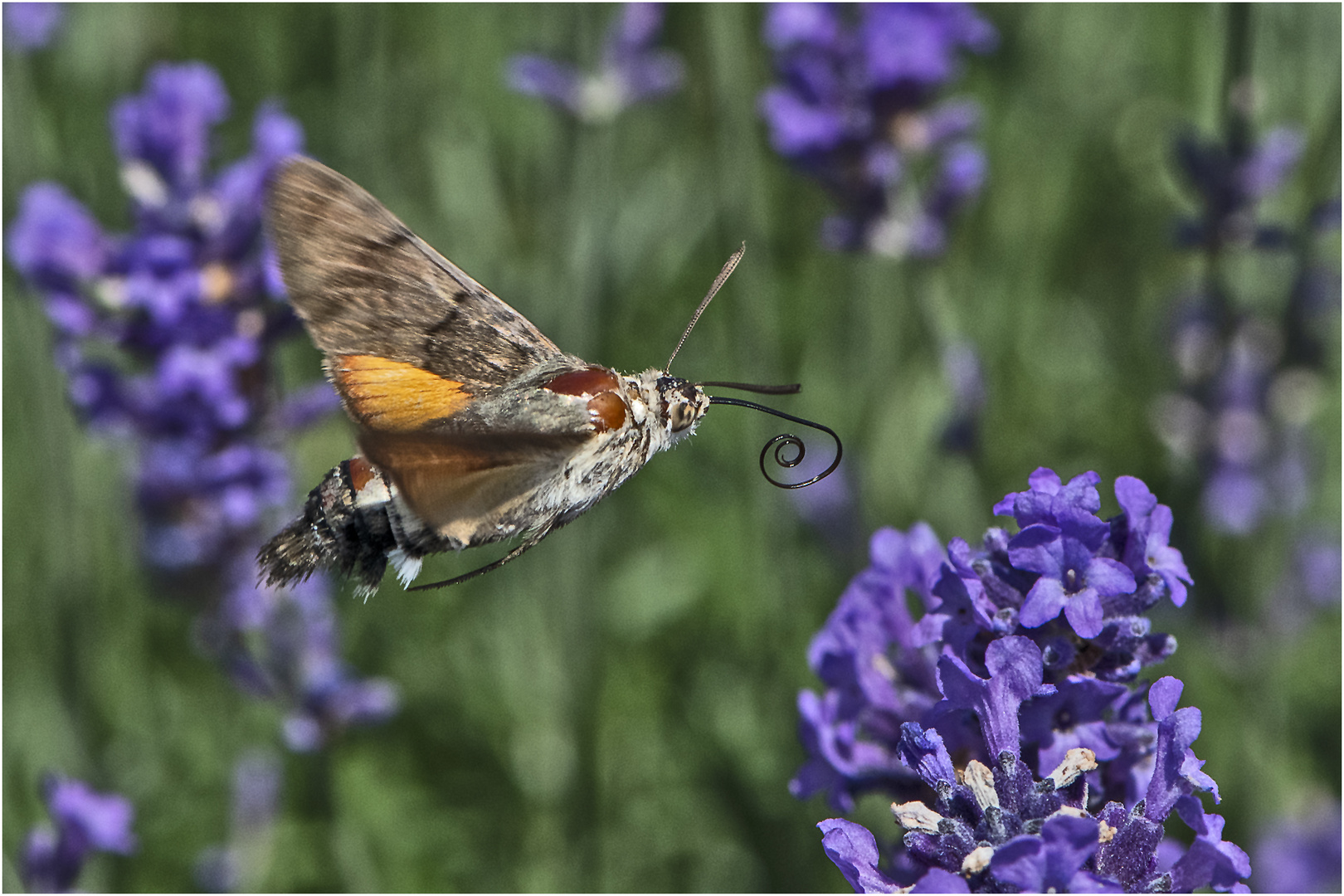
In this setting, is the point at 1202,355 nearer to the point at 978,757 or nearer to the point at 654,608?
the point at 654,608

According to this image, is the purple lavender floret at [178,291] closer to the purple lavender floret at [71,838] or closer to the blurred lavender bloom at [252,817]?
the purple lavender floret at [71,838]

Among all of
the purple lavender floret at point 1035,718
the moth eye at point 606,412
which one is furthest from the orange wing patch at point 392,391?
the purple lavender floret at point 1035,718

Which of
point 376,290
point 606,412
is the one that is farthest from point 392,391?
point 606,412

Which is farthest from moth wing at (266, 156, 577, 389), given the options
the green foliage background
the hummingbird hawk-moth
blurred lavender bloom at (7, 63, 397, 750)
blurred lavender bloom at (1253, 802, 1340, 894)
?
blurred lavender bloom at (1253, 802, 1340, 894)

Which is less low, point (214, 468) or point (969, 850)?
point (214, 468)

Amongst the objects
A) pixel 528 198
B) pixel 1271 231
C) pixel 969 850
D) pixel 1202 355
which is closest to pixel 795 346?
pixel 528 198

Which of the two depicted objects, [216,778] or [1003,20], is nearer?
[216,778]

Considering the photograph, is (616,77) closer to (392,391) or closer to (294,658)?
(392,391)
